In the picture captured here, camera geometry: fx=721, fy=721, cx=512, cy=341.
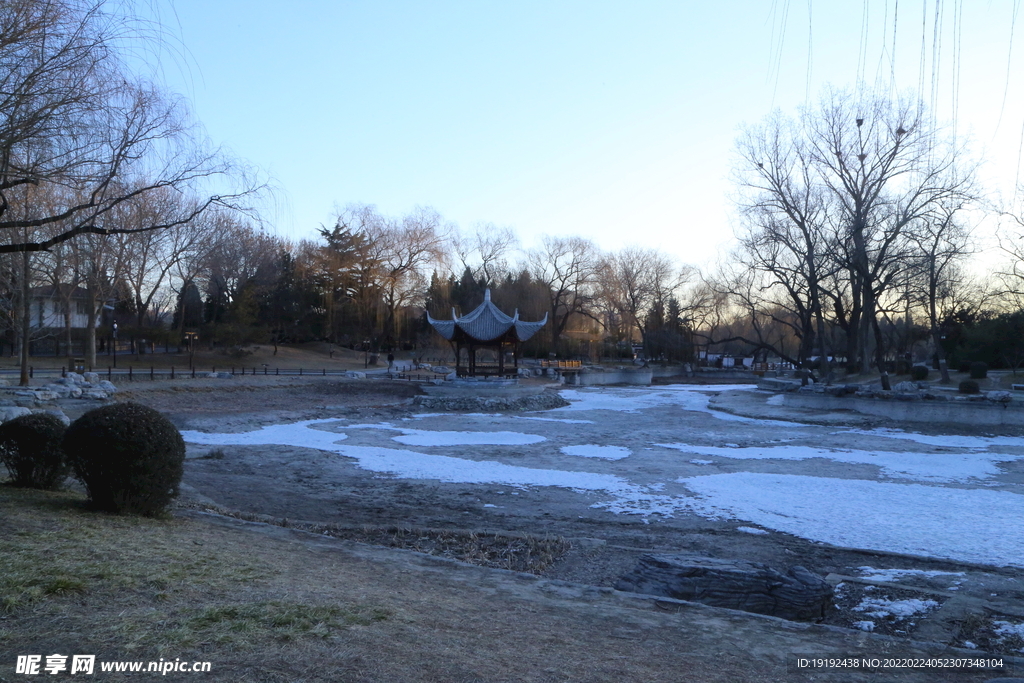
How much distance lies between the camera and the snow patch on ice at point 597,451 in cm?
1761

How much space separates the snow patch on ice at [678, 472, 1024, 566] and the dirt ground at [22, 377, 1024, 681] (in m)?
0.62

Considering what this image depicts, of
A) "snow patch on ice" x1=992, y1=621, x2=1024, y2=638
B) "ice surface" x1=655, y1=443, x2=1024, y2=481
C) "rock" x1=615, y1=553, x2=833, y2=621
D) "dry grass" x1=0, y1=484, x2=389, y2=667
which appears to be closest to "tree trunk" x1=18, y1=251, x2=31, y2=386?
"dry grass" x1=0, y1=484, x2=389, y2=667

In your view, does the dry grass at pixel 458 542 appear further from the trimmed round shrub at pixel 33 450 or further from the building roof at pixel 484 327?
the building roof at pixel 484 327

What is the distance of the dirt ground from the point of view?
502 cm

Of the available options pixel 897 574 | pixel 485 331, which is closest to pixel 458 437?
pixel 897 574

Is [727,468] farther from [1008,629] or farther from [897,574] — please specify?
[1008,629]

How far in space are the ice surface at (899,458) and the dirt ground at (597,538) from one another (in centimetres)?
86

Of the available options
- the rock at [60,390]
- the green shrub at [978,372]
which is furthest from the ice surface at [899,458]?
the rock at [60,390]

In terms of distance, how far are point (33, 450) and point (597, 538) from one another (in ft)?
23.0

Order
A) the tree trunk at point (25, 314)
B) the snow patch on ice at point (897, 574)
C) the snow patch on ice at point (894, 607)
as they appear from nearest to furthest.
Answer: the snow patch on ice at point (894, 607), the snow patch on ice at point (897, 574), the tree trunk at point (25, 314)

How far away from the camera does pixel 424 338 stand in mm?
62031

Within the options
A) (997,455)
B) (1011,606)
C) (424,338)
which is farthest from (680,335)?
(1011,606)

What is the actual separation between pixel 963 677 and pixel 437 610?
3.54m

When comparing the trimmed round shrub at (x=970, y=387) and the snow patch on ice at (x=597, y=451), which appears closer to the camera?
the snow patch on ice at (x=597, y=451)
